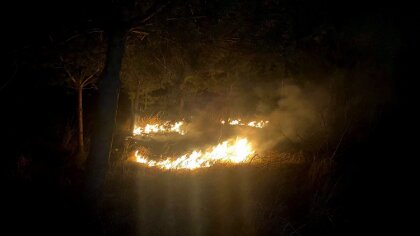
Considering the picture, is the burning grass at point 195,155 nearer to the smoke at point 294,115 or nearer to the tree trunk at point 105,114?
the smoke at point 294,115

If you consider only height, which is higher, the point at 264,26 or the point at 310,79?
the point at 264,26

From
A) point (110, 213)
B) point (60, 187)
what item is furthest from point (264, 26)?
point (60, 187)

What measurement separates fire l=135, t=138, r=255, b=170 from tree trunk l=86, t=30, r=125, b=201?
3222mm

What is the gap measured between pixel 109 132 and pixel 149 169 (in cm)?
308

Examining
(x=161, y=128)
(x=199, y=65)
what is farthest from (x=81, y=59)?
(x=161, y=128)

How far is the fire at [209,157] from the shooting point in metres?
9.28

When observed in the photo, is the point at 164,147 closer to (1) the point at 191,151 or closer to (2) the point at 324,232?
(1) the point at 191,151

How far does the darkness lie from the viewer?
5732 mm

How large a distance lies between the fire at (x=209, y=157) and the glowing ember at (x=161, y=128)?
2.70m

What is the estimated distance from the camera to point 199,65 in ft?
36.8

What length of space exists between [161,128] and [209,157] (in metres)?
4.30

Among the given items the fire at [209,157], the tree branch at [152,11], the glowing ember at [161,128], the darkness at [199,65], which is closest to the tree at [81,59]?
the darkness at [199,65]

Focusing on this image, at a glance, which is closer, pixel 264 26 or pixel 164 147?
pixel 264 26

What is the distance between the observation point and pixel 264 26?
274 inches
